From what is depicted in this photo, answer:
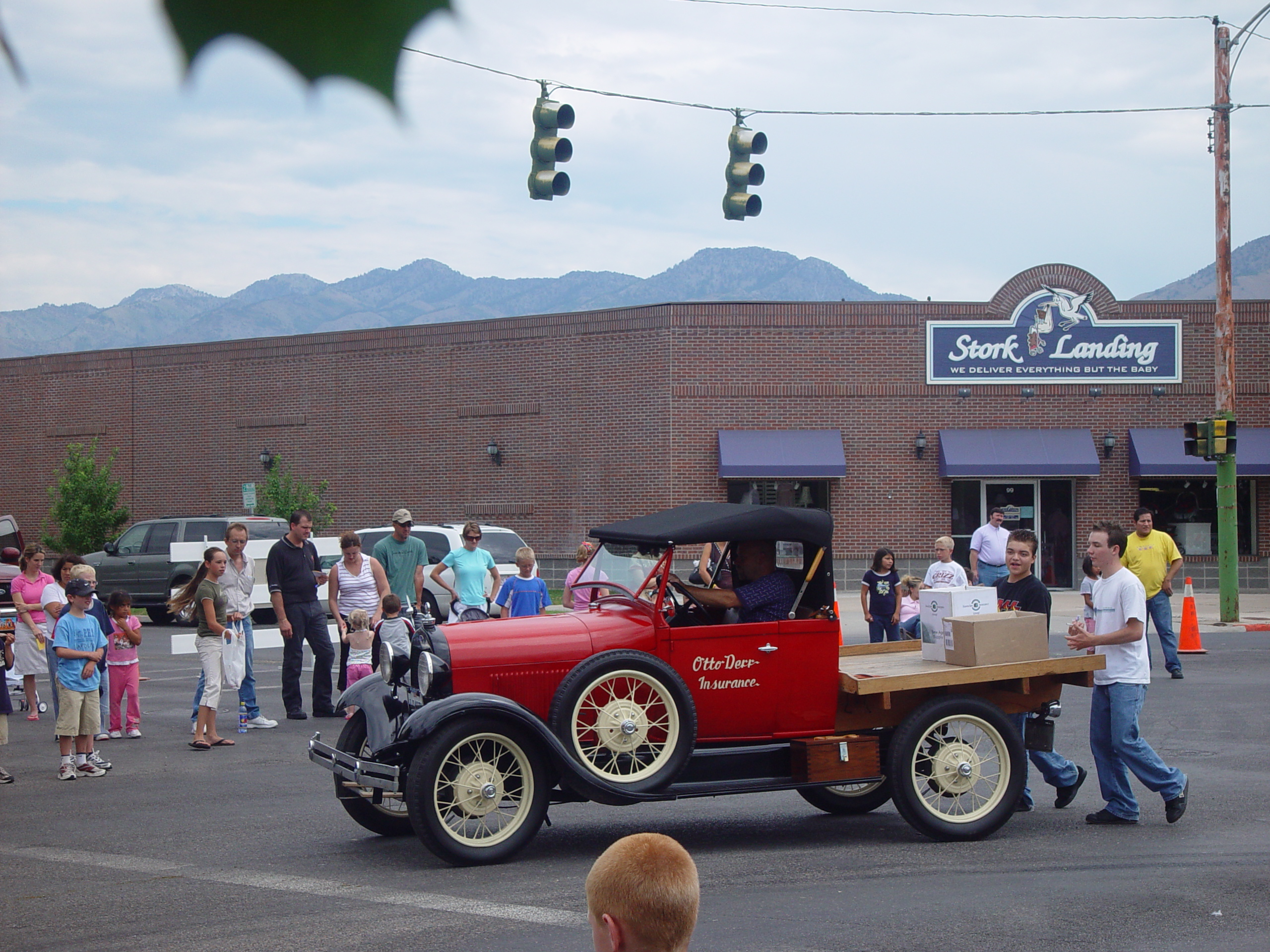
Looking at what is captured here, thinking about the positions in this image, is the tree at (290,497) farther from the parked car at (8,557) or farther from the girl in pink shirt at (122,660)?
the girl in pink shirt at (122,660)

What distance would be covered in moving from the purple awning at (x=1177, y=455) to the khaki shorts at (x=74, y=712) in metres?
22.3

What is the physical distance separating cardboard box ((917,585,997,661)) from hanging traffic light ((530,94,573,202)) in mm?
3224

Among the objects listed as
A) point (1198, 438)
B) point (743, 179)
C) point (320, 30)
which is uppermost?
point (743, 179)

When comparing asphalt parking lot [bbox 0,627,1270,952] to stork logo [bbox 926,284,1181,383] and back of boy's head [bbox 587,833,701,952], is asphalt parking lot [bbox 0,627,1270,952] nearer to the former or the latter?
back of boy's head [bbox 587,833,701,952]

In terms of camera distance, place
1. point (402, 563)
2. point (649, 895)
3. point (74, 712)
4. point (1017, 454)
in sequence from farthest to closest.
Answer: point (1017, 454)
point (402, 563)
point (74, 712)
point (649, 895)

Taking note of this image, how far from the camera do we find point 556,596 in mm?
26453

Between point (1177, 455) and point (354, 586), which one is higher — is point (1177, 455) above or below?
above

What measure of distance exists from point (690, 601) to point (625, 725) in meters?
0.94

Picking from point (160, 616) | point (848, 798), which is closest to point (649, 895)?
point (848, 798)

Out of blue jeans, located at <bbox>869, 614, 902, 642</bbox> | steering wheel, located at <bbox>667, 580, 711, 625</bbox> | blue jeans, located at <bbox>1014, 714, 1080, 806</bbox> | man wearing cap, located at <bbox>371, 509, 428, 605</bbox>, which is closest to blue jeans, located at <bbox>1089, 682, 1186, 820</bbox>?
blue jeans, located at <bbox>1014, 714, 1080, 806</bbox>

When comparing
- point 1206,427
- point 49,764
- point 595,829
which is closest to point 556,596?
point 1206,427

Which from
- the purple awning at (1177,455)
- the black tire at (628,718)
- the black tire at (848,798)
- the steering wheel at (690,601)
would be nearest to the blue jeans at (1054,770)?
the black tire at (848,798)

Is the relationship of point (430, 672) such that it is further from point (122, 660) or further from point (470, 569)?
point (470, 569)

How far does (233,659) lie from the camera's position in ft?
36.3
